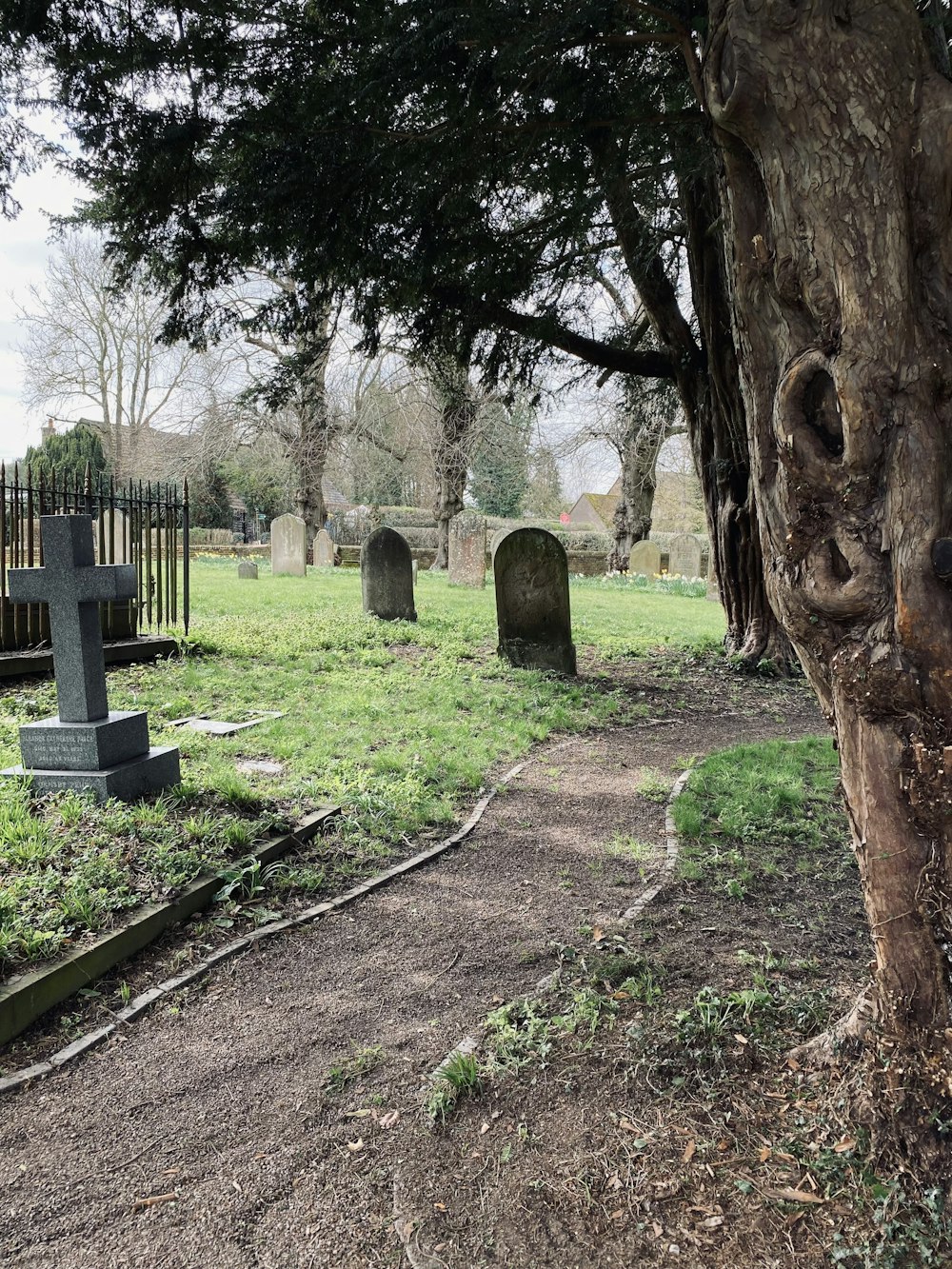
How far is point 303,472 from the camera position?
83.8 feet

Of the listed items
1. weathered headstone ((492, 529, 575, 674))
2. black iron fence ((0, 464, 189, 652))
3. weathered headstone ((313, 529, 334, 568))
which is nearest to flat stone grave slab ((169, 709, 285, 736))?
black iron fence ((0, 464, 189, 652))

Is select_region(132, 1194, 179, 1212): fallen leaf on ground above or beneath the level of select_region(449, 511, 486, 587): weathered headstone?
beneath

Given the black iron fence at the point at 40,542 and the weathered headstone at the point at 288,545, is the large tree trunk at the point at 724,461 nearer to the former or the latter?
the black iron fence at the point at 40,542

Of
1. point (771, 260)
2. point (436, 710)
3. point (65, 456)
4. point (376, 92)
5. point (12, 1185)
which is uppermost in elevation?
point (65, 456)

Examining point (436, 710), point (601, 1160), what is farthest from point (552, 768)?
point (601, 1160)

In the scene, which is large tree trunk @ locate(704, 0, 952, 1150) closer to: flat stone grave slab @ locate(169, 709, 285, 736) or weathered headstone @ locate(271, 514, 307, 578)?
flat stone grave slab @ locate(169, 709, 285, 736)

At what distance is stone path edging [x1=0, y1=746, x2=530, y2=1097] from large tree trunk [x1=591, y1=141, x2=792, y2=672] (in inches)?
213

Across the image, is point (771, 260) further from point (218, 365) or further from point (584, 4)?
point (218, 365)

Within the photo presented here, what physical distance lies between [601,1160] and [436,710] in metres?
5.15

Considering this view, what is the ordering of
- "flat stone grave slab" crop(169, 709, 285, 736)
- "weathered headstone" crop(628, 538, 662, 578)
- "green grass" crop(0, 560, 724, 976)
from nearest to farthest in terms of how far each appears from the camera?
"green grass" crop(0, 560, 724, 976) < "flat stone grave slab" crop(169, 709, 285, 736) < "weathered headstone" crop(628, 538, 662, 578)

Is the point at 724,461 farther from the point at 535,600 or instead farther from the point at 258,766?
the point at 258,766

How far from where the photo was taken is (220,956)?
3.29m

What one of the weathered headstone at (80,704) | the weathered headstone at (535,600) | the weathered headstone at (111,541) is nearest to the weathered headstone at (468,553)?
the weathered headstone at (111,541)

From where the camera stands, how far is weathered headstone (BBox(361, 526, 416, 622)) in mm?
12523
